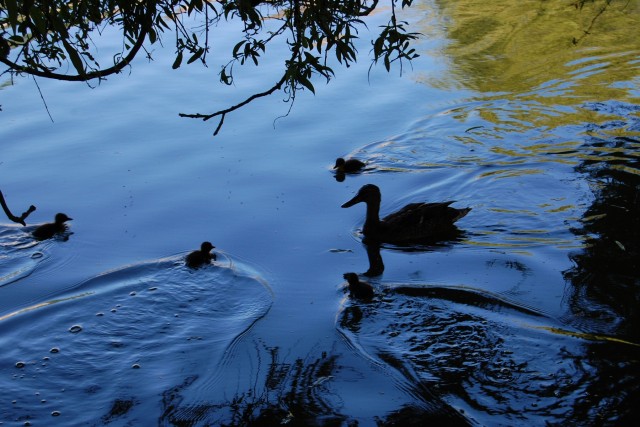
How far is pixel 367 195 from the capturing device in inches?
361

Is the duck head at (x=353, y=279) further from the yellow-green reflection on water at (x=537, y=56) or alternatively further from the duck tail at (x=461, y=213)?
the yellow-green reflection on water at (x=537, y=56)

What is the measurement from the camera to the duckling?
33.6 feet

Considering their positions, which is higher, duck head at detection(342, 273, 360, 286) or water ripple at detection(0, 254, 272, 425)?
duck head at detection(342, 273, 360, 286)

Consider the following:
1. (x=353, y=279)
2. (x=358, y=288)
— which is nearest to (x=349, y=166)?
(x=353, y=279)

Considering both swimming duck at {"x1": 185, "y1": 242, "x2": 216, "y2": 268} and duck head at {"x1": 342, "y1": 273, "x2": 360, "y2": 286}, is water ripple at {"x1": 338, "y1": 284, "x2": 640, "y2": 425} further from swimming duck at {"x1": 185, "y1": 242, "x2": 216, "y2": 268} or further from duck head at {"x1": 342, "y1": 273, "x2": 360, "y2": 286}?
swimming duck at {"x1": 185, "y1": 242, "x2": 216, "y2": 268}

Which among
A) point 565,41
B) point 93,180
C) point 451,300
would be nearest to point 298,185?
point 93,180

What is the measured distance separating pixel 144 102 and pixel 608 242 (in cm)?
763

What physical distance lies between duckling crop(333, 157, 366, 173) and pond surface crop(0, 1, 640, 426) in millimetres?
201

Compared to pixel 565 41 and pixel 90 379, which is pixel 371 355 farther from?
pixel 565 41

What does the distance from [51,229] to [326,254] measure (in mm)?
2934

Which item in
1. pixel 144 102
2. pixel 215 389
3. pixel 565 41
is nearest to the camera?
pixel 215 389

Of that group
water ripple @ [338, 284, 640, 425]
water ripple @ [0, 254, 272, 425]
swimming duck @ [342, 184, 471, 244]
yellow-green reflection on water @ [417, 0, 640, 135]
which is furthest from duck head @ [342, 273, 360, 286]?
yellow-green reflection on water @ [417, 0, 640, 135]

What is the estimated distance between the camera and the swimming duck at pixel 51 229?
8875 millimetres

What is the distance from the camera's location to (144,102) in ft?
42.9
